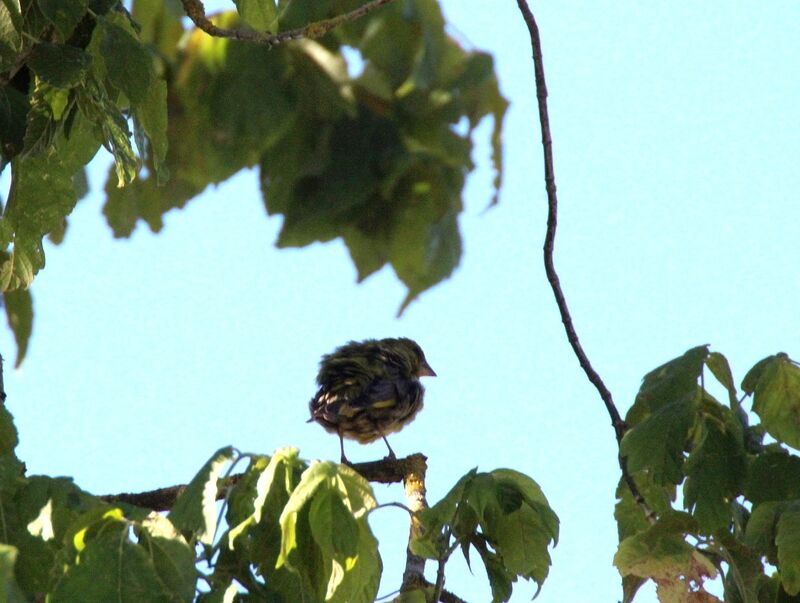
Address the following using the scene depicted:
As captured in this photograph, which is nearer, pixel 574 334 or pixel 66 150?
pixel 66 150

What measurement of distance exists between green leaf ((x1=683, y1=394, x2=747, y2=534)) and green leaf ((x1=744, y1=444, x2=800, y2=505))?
3 cm

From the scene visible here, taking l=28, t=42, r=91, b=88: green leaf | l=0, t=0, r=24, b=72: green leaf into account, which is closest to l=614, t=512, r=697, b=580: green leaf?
l=28, t=42, r=91, b=88: green leaf

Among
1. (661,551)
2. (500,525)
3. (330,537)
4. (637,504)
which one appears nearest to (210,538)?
(330,537)

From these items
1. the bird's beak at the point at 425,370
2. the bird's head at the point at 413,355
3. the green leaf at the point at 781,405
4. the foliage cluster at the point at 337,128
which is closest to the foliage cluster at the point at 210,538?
the green leaf at the point at 781,405

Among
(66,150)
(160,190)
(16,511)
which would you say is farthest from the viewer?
(160,190)

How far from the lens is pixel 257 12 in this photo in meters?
3.62

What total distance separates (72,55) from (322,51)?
4185 mm

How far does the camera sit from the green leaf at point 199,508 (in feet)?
10.1

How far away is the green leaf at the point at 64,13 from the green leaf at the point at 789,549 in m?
2.16

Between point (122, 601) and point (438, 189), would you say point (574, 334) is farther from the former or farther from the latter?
point (438, 189)

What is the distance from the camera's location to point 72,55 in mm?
3107

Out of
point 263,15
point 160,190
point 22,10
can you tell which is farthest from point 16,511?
point 160,190

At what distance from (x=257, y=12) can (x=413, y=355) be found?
5.13 metres

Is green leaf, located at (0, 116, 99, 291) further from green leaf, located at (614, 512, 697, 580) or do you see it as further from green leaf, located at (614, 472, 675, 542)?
green leaf, located at (614, 472, 675, 542)
